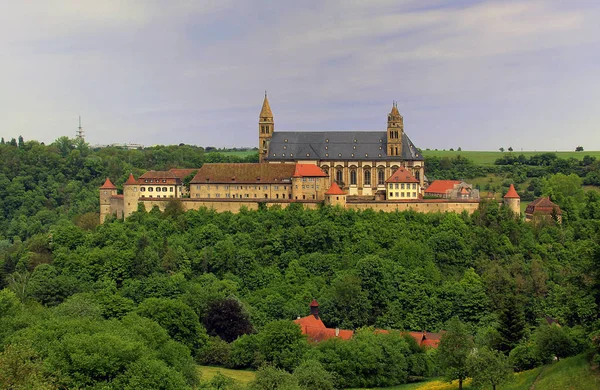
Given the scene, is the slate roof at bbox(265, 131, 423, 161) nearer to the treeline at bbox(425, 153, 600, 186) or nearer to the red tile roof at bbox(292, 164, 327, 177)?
Result: the red tile roof at bbox(292, 164, 327, 177)

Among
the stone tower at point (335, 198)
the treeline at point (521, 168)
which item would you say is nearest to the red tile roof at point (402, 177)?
the stone tower at point (335, 198)

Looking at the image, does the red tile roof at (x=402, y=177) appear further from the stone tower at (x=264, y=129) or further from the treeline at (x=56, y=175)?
the treeline at (x=56, y=175)

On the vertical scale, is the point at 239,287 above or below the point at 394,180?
below

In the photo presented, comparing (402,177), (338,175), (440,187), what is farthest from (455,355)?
(338,175)

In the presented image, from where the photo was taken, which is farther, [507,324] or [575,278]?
[507,324]

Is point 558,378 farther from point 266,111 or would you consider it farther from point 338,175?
point 266,111

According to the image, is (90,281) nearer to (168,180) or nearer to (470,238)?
(168,180)

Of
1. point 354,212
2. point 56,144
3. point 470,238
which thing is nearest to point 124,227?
point 354,212
